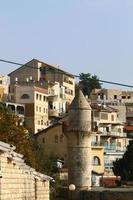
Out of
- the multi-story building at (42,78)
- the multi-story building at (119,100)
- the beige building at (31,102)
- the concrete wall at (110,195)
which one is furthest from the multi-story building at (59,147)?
the multi-story building at (119,100)

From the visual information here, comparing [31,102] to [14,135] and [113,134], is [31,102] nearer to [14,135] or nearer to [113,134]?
[113,134]

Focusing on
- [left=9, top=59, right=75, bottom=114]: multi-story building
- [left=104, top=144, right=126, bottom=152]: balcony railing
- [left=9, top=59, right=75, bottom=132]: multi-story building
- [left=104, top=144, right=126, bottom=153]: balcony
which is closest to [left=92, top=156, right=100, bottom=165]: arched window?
[left=104, top=144, right=126, bottom=153]: balcony

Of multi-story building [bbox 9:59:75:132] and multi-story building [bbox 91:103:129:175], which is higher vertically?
multi-story building [bbox 9:59:75:132]

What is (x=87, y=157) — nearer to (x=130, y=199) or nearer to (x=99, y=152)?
(x=130, y=199)

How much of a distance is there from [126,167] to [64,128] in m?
7.80

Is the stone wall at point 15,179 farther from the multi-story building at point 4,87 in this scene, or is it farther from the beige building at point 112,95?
the beige building at point 112,95

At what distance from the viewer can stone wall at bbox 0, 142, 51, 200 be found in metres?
19.5

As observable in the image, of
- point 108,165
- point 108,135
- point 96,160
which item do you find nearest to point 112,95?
point 108,135

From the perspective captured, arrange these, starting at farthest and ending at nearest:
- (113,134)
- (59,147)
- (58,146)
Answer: (113,134) < (58,146) < (59,147)

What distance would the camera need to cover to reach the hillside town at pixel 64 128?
91.4 ft

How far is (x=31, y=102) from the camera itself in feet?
296

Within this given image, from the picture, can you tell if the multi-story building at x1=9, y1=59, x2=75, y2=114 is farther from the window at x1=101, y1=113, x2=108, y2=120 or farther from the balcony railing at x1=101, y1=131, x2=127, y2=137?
the balcony railing at x1=101, y1=131, x2=127, y2=137

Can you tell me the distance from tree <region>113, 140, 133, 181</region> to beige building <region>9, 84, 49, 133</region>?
2010 centimetres

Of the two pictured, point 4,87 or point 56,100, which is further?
point 56,100
